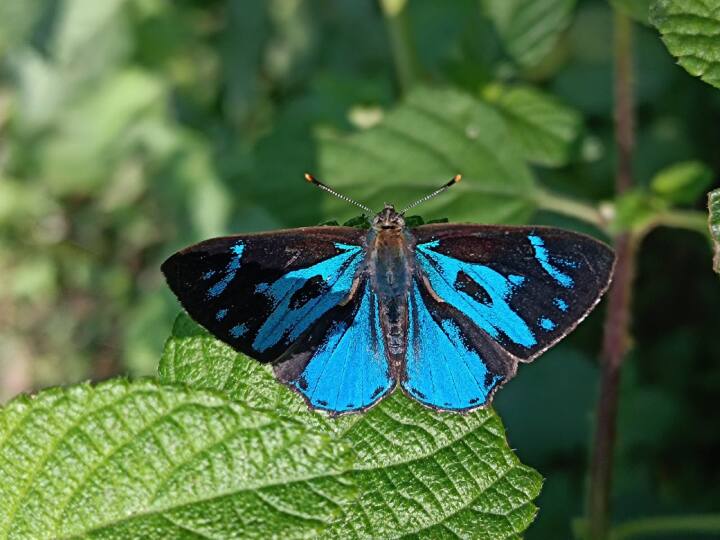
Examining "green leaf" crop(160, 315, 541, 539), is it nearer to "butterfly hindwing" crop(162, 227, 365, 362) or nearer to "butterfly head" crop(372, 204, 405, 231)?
"butterfly hindwing" crop(162, 227, 365, 362)

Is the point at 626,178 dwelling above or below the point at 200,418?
above

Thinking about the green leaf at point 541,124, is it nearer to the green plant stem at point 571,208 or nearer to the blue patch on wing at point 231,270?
the green plant stem at point 571,208

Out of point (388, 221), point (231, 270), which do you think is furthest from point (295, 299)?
point (388, 221)

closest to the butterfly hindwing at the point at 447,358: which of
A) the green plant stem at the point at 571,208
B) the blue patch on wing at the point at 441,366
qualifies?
the blue patch on wing at the point at 441,366

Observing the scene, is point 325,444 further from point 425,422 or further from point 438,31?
point 438,31

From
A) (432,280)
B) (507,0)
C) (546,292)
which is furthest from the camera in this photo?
(507,0)

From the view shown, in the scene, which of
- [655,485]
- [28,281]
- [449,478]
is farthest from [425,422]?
[28,281]
